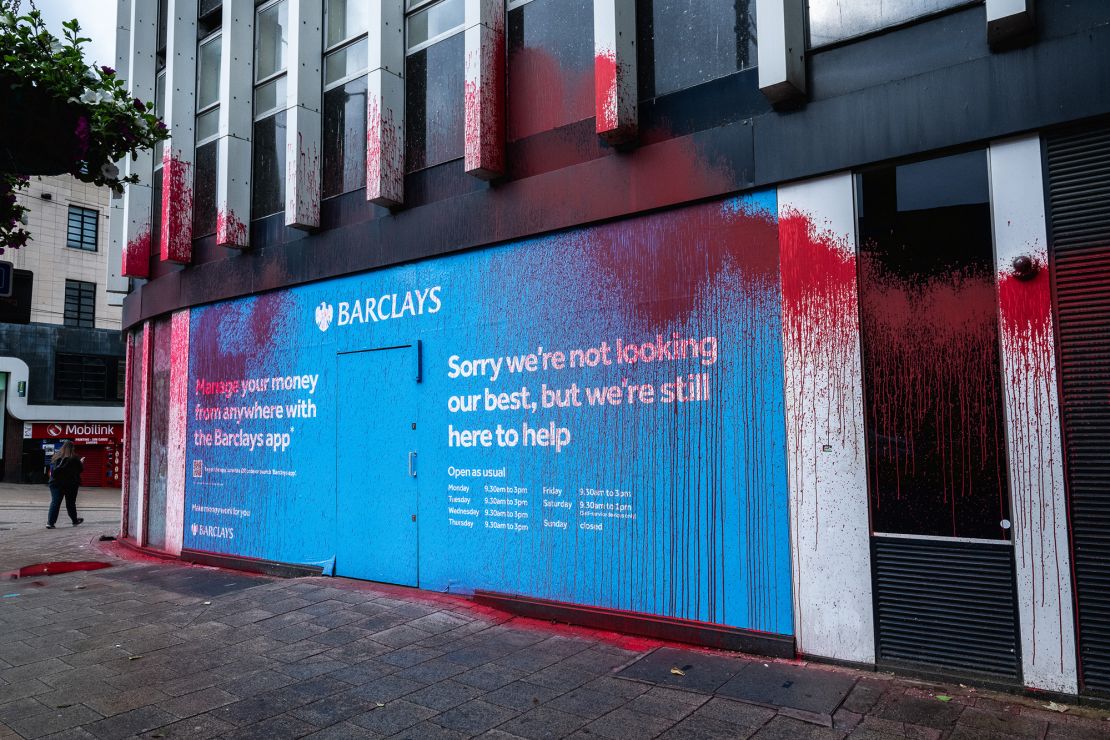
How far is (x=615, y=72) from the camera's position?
5957 mm

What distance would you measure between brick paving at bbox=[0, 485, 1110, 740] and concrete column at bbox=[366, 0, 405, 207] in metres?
4.30

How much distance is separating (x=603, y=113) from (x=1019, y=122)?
3.00 metres

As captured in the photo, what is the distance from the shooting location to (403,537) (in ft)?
24.7

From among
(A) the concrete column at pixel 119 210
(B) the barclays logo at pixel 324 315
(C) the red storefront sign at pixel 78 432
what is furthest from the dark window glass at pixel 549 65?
(C) the red storefront sign at pixel 78 432

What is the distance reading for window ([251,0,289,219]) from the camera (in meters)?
9.48

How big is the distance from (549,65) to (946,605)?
563cm

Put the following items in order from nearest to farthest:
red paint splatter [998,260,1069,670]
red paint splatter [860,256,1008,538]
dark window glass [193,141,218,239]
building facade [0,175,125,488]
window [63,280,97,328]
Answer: red paint splatter [998,260,1069,670] < red paint splatter [860,256,1008,538] < dark window glass [193,141,218,239] < building facade [0,175,125,488] < window [63,280,97,328]

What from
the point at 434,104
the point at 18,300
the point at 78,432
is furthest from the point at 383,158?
the point at 78,432

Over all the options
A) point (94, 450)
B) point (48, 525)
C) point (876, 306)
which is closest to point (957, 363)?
point (876, 306)

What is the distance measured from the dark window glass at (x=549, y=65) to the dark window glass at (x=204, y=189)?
554cm

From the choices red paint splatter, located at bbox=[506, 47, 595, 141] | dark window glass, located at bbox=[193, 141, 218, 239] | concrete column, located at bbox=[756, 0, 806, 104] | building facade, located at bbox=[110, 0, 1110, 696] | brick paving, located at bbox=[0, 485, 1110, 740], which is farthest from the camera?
dark window glass, located at bbox=[193, 141, 218, 239]

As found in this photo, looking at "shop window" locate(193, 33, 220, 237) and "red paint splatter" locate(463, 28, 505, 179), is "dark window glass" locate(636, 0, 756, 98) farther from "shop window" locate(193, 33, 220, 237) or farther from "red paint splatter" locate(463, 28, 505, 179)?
"shop window" locate(193, 33, 220, 237)

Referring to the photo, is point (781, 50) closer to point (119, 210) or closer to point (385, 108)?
point (385, 108)

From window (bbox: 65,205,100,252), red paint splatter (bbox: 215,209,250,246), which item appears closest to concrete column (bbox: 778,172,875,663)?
red paint splatter (bbox: 215,209,250,246)
